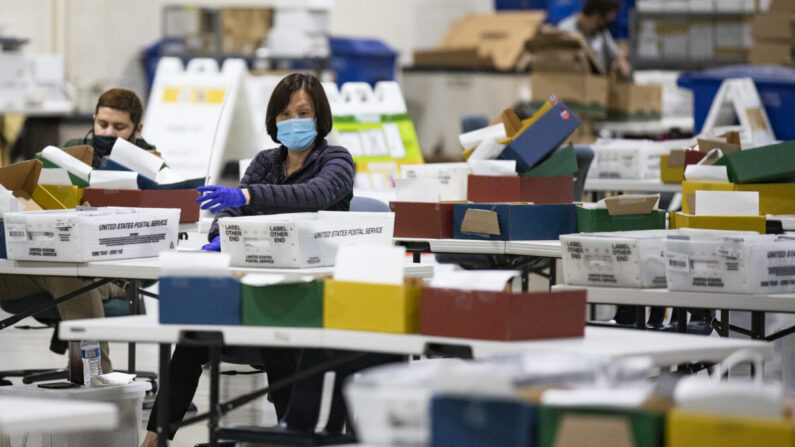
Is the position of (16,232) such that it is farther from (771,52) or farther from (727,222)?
(771,52)

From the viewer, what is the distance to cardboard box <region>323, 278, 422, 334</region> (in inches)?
114

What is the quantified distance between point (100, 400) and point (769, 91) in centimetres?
453

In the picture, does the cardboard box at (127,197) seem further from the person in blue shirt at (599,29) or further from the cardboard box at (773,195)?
the person in blue shirt at (599,29)

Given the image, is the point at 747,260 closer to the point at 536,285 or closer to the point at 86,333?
the point at 86,333

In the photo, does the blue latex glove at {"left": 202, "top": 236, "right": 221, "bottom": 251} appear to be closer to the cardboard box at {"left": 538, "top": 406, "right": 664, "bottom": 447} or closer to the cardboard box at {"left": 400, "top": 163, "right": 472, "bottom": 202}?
the cardboard box at {"left": 400, "top": 163, "right": 472, "bottom": 202}

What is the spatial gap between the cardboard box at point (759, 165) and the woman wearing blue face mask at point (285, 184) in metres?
1.36

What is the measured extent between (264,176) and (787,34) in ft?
18.0

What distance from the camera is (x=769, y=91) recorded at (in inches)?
284

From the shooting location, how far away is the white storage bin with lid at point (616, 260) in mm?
3551

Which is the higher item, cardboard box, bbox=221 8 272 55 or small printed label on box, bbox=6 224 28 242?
cardboard box, bbox=221 8 272 55

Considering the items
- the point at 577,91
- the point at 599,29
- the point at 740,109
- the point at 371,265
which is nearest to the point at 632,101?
the point at 577,91

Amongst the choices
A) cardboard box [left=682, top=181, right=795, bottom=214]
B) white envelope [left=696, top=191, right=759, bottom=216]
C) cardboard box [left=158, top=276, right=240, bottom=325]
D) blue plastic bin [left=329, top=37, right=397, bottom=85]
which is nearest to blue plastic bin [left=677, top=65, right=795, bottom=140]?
cardboard box [left=682, top=181, right=795, bottom=214]

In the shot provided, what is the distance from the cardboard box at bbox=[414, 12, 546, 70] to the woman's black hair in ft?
31.3

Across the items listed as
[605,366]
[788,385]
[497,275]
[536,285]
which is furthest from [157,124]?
[605,366]
